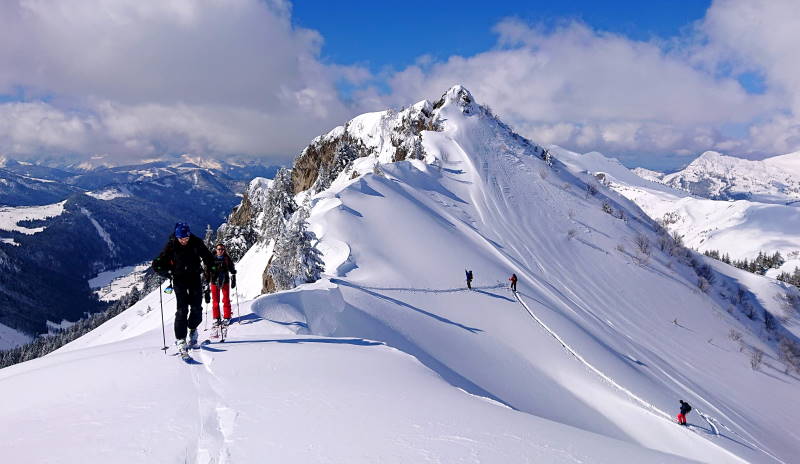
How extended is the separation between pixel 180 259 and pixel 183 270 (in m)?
0.22

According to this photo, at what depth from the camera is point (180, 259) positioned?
7.91 m

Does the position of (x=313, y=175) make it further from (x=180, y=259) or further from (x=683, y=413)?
(x=180, y=259)

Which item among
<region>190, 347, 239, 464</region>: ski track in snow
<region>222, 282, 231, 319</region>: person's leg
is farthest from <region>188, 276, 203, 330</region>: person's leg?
<region>222, 282, 231, 319</region>: person's leg

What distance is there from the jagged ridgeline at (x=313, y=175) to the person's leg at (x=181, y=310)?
1438 centimetres

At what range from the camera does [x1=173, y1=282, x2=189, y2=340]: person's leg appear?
7.91m

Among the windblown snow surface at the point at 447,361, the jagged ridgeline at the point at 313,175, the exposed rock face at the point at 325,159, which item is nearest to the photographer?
the windblown snow surface at the point at 447,361

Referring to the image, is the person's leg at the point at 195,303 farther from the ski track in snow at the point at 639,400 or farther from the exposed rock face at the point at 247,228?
the exposed rock face at the point at 247,228

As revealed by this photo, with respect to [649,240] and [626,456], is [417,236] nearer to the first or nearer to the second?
[626,456]

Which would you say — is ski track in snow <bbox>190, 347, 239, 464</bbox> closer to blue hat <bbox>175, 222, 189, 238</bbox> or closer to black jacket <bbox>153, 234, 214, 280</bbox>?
black jacket <bbox>153, 234, 214, 280</bbox>

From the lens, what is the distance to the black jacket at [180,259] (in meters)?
7.79

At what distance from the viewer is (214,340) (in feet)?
29.9

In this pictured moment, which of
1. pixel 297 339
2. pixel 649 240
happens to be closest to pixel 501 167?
pixel 649 240

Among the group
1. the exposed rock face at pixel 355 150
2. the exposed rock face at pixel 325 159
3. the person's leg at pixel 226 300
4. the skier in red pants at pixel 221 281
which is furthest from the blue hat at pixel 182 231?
the exposed rock face at pixel 325 159

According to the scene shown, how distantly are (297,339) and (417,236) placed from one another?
19.4m
